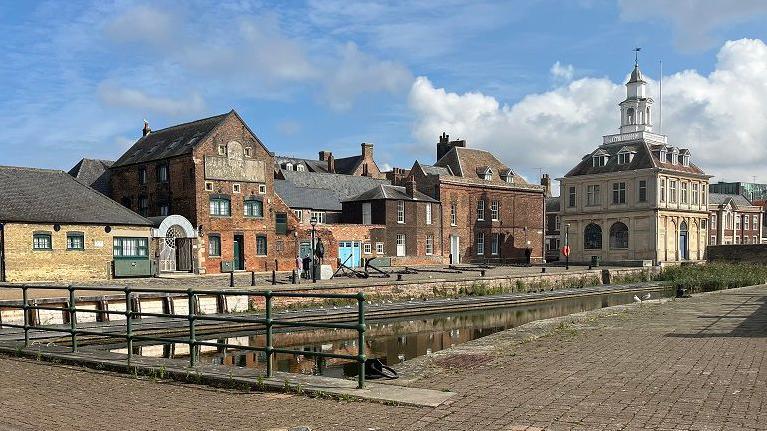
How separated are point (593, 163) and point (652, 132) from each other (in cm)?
607

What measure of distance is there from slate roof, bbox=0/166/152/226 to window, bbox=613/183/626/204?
40.3 metres

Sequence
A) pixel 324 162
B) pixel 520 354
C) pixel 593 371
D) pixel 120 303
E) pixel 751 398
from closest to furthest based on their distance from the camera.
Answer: pixel 751 398
pixel 593 371
pixel 520 354
pixel 120 303
pixel 324 162

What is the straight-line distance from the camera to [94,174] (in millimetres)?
44688

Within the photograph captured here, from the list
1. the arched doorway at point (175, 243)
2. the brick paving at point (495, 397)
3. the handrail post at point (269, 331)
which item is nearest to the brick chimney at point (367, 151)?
the arched doorway at point (175, 243)

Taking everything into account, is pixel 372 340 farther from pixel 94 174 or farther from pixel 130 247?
pixel 94 174

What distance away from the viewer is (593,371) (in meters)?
9.22

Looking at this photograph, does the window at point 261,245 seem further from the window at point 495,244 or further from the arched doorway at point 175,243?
the window at point 495,244

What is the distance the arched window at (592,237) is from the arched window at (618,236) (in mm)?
1172

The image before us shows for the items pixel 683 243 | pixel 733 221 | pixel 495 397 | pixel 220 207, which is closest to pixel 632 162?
pixel 683 243

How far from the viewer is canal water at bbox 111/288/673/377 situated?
48.8ft

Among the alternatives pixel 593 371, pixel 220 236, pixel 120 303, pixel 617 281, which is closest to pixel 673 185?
pixel 617 281

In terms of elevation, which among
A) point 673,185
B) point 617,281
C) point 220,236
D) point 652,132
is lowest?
point 617,281

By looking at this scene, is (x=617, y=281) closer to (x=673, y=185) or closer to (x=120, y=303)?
(x=673, y=185)

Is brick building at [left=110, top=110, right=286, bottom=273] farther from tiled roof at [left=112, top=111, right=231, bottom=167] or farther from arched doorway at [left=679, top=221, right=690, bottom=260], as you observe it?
arched doorway at [left=679, top=221, right=690, bottom=260]
